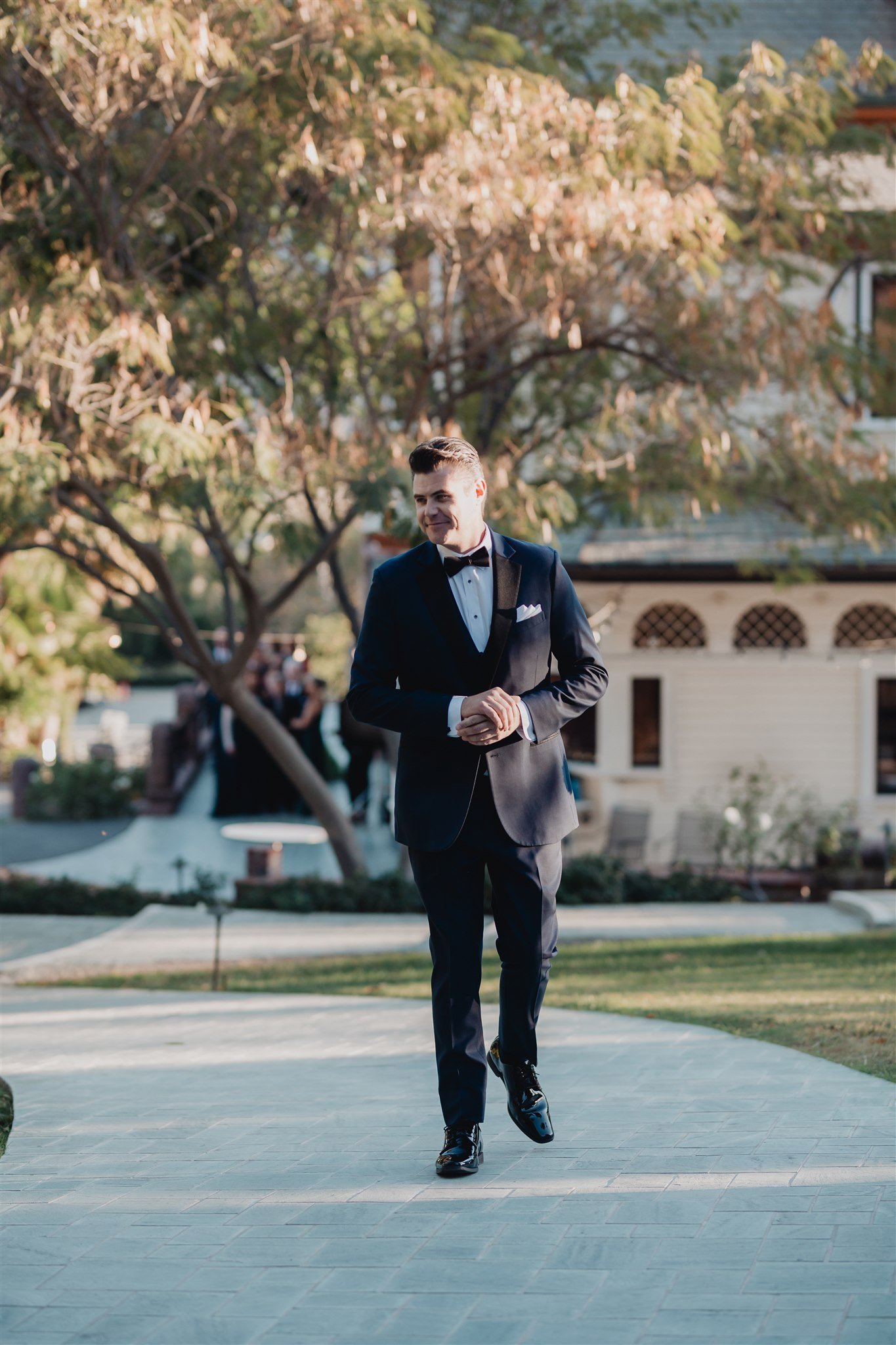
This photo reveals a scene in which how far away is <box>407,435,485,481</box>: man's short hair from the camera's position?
456 centimetres

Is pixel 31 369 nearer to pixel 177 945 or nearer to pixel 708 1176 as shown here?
pixel 177 945

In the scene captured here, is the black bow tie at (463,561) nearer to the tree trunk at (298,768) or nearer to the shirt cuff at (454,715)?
the shirt cuff at (454,715)

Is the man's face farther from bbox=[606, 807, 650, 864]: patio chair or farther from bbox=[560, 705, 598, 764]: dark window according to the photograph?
bbox=[560, 705, 598, 764]: dark window

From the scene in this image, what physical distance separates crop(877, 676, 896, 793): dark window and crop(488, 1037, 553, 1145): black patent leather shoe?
1472cm

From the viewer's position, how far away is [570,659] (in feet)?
15.9

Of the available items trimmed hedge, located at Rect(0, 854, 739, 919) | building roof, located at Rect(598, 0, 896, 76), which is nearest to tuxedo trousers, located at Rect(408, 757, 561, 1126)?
trimmed hedge, located at Rect(0, 854, 739, 919)

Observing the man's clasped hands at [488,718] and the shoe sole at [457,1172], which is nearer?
the man's clasped hands at [488,718]

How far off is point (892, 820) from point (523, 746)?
14.8 m

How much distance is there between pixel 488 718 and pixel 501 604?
17.6 inches

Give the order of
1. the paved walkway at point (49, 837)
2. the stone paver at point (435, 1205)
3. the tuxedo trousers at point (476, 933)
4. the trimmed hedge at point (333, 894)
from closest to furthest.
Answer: the stone paver at point (435, 1205) → the tuxedo trousers at point (476, 933) → the trimmed hedge at point (333, 894) → the paved walkway at point (49, 837)

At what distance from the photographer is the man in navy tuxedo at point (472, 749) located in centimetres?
461

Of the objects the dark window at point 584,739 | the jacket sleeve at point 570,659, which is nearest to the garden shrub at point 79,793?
the dark window at point 584,739

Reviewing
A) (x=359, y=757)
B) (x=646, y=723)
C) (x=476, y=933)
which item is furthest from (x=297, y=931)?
(x=476, y=933)

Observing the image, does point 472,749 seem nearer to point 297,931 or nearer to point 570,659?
point 570,659
